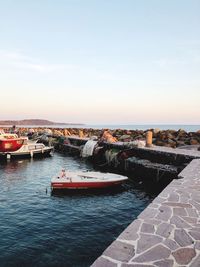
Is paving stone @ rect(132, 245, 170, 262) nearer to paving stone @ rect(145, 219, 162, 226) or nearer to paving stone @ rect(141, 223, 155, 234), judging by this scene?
paving stone @ rect(141, 223, 155, 234)

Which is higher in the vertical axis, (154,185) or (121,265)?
(121,265)

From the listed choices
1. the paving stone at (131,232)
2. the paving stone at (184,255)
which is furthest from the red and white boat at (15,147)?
the paving stone at (184,255)

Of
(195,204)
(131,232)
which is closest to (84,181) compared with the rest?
(195,204)

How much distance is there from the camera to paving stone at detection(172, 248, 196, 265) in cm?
632

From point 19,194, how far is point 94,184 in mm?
6170

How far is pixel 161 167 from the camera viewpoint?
1057 inches

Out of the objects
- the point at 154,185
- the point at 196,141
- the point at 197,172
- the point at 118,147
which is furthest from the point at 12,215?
the point at 196,141

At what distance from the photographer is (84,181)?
74.8 ft

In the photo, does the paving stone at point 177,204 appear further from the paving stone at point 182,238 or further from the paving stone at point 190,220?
the paving stone at point 182,238

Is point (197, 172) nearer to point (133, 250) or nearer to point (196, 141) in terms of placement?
point (133, 250)

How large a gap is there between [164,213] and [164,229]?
1384 mm

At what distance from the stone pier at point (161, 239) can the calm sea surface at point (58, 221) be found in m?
4.16

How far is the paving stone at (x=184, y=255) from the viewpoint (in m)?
6.32

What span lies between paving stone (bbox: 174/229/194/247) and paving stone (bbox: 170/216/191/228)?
35 cm
